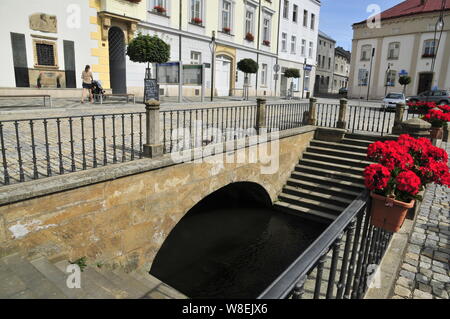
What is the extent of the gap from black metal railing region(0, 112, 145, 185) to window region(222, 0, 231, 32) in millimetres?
18501

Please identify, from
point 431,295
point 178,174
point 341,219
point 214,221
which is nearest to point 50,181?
point 178,174

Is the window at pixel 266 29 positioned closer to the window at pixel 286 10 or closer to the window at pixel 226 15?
the window at pixel 286 10

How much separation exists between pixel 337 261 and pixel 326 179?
916cm

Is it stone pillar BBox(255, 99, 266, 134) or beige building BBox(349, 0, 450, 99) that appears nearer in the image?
stone pillar BBox(255, 99, 266, 134)

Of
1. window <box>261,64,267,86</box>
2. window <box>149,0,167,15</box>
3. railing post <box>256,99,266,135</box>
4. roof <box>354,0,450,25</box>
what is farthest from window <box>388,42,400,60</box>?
railing post <box>256,99,266,135</box>

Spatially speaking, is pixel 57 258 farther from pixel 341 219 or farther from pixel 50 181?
pixel 341 219

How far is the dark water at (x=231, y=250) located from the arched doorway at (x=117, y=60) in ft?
35.9

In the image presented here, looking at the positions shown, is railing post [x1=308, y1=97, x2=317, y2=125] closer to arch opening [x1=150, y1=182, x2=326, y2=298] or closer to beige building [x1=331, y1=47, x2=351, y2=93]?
arch opening [x1=150, y1=182, x2=326, y2=298]

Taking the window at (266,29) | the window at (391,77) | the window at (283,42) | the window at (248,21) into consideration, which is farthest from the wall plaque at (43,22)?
the window at (391,77)

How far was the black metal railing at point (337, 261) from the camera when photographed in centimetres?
160

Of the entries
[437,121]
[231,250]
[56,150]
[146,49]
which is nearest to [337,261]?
[56,150]

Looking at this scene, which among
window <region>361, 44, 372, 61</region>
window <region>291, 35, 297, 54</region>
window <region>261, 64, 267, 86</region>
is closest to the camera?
window <region>261, 64, 267, 86</region>

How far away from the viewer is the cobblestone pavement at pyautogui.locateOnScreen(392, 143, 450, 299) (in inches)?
146
